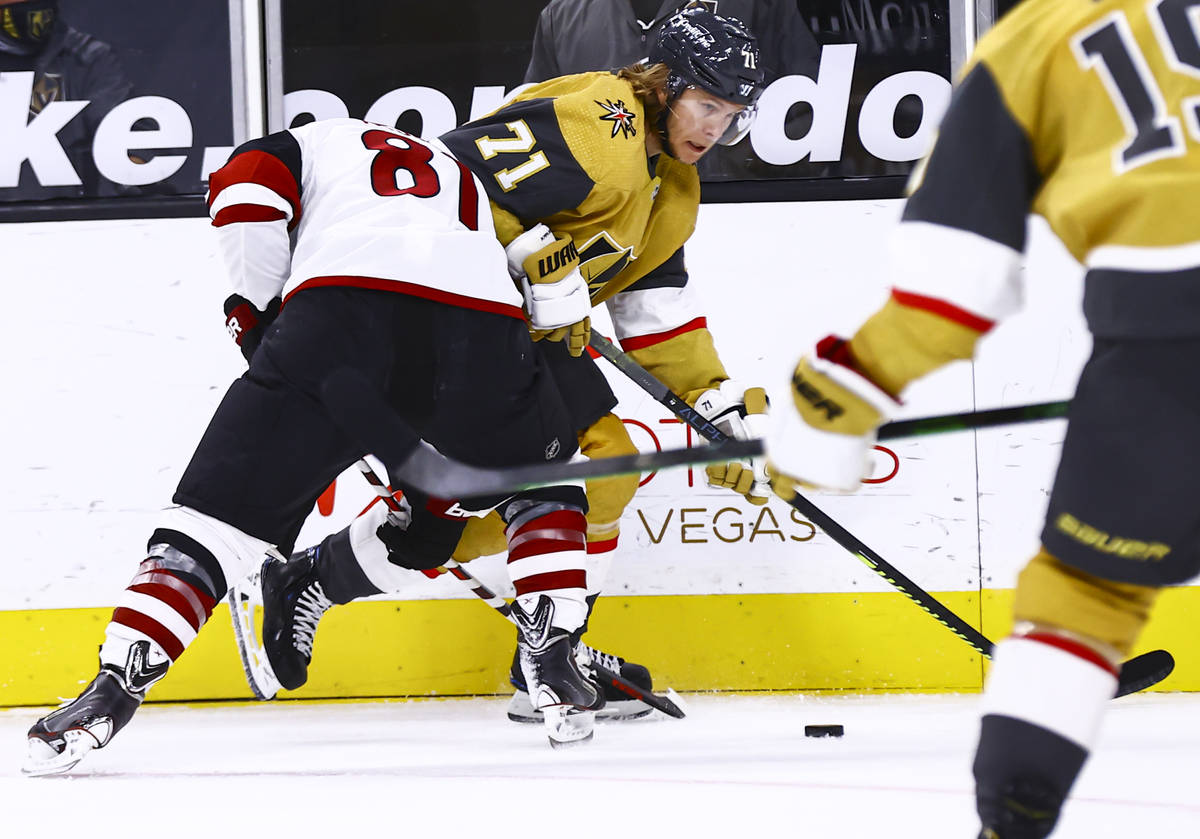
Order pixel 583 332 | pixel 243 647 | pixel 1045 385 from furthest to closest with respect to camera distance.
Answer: pixel 1045 385 → pixel 243 647 → pixel 583 332

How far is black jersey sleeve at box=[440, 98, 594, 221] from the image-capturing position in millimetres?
2111

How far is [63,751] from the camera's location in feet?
5.95

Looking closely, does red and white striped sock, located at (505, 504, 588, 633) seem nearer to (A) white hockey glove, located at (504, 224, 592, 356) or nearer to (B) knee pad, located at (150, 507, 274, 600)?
(A) white hockey glove, located at (504, 224, 592, 356)

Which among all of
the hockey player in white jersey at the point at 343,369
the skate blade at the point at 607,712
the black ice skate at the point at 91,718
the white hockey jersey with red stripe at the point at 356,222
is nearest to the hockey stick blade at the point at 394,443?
the hockey player in white jersey at the point at 343,369

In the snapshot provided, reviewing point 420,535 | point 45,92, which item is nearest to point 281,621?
point 420,535

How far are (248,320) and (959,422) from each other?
4.30 feet

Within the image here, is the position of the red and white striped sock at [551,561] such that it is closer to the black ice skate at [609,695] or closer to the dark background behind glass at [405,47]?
the black ice skate at [609,695]

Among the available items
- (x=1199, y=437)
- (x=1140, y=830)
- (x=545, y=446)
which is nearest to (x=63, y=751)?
(x=545, y=446)

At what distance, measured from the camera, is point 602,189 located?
2150 millimetres

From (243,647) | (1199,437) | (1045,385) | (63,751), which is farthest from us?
(1045,385)

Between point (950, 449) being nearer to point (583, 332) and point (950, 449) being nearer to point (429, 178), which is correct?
point (583, 332)

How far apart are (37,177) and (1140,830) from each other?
252cm

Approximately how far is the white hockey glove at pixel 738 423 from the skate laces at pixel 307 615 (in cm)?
80

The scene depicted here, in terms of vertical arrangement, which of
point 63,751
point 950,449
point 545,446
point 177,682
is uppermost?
point 545,446
